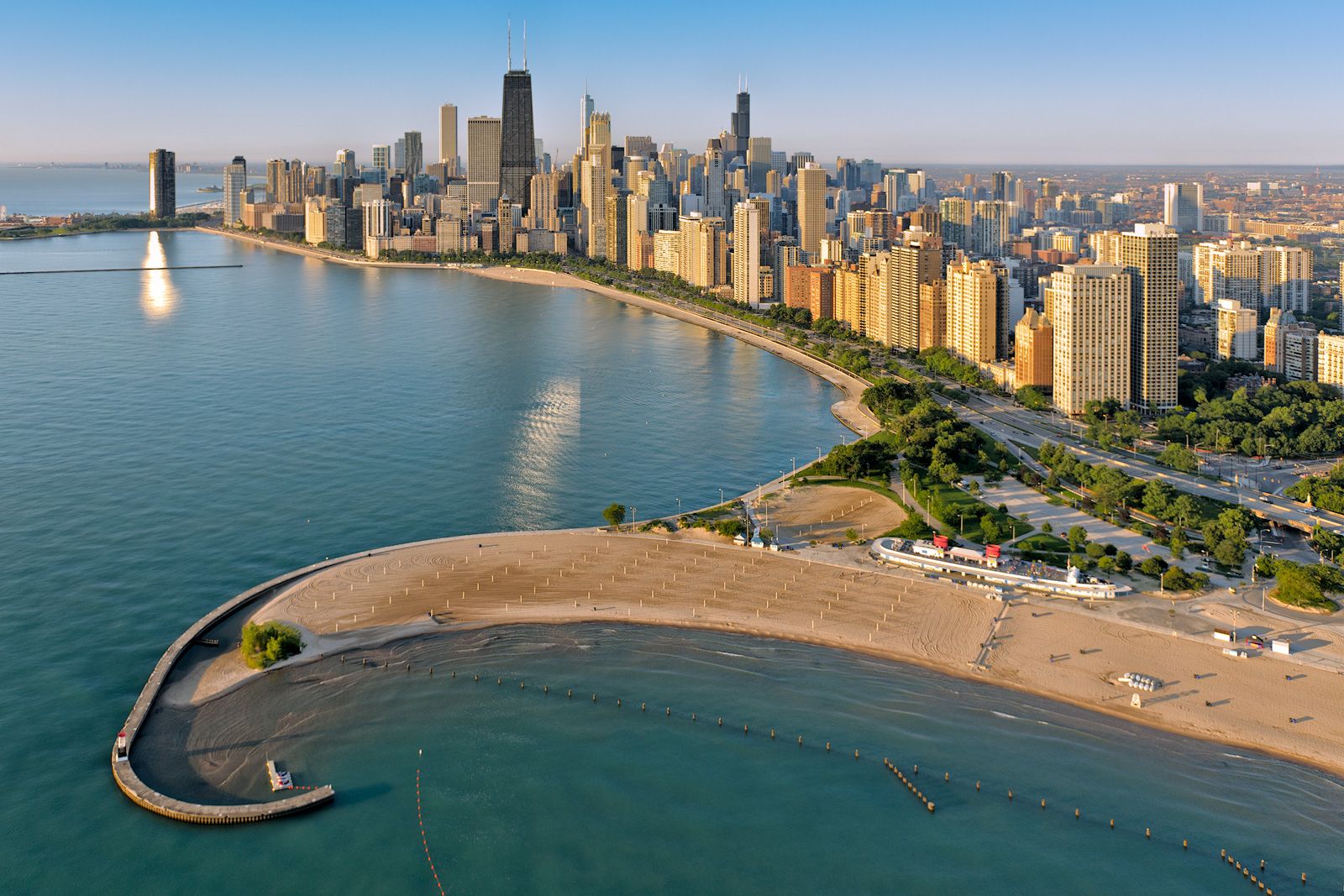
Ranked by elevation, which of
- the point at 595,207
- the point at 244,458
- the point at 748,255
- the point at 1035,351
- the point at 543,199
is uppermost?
the point at 543,199

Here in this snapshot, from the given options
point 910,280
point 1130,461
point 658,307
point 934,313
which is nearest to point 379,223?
point 658,307

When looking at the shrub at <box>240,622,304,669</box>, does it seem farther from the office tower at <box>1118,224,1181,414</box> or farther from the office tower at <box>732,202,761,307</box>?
the office tower at <box>732,202,761,307</box>

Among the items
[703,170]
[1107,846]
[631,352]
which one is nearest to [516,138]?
[703,170]

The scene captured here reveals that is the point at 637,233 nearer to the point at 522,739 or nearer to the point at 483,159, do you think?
the point at 483,159

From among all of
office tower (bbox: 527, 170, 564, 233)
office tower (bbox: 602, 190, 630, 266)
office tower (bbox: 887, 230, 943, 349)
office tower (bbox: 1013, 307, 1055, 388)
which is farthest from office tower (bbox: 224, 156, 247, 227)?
office tower (bbox: 1013, 307, 1055, 388)

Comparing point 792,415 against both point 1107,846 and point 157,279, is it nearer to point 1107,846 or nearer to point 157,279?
point 1107,846
